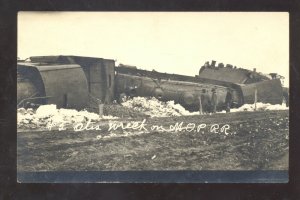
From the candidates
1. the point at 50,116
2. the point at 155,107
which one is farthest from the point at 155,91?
the point at 50,116

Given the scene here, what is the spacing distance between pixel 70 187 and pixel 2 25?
43 centimetres

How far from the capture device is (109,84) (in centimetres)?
128

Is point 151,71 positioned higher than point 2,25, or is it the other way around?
point 2,25

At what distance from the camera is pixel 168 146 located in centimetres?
129

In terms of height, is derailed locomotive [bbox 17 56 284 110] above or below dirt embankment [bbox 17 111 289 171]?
above

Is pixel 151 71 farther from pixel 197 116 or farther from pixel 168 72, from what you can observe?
pixel 197 116

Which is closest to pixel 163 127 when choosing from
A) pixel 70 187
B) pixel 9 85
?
pixel 70 187

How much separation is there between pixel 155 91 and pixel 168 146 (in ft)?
0.45

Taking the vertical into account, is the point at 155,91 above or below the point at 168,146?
above

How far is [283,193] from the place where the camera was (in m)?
1.30

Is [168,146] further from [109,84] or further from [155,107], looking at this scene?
[109,84]

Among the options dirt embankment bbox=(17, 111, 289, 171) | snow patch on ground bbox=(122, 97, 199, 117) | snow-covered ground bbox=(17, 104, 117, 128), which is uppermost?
snow patch on ground bbox=(122, 97, 199, 117)

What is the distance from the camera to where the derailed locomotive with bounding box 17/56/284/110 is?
4.16 ft

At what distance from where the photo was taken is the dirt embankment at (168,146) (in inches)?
50.6
